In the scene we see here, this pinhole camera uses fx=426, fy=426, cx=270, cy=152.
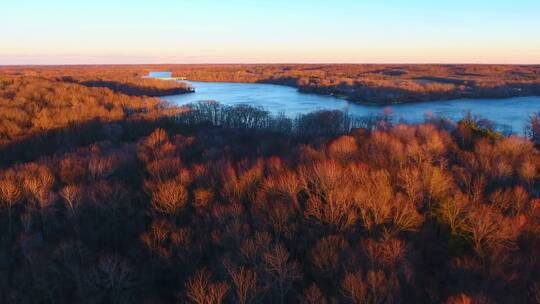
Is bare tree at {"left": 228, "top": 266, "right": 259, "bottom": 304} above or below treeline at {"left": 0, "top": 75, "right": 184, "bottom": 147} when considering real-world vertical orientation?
below

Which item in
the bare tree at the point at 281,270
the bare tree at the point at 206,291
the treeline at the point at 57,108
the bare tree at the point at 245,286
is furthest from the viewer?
the treeline at the point at 57,108

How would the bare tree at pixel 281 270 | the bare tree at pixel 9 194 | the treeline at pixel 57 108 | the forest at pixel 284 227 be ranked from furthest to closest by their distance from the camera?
the treeline at pixel 57 108 → the bare tree at pixel 9 194 → the bare tree at pixel 281 270 → the forest at pixel 284 227

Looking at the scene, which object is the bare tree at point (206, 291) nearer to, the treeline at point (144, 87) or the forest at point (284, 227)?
the forest at point (284, 227)

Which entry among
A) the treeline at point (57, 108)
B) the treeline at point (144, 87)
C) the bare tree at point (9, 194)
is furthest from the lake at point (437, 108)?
the bare tree at point (9, 194)

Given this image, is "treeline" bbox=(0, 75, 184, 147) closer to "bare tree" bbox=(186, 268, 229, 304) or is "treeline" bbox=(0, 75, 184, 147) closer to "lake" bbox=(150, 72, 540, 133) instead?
"lake" bbox=(150, 72, 540, 133)

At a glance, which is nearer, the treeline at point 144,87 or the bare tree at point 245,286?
the bare tree at point 245,286

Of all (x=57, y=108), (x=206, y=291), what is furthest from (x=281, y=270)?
(x=57, y=108)

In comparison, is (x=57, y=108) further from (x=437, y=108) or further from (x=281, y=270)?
(x=437, y=108)

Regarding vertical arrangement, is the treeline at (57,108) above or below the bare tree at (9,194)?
above

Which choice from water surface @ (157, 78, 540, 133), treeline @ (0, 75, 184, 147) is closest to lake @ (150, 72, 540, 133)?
water surface @ (157, 78, 540, 133)
